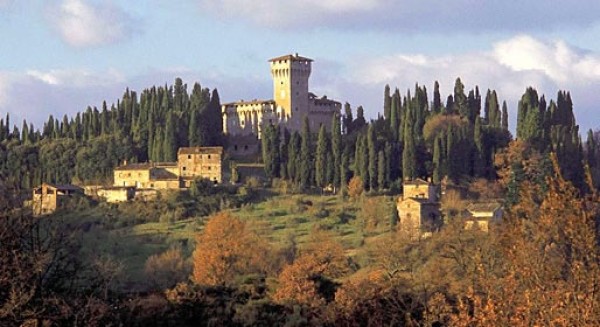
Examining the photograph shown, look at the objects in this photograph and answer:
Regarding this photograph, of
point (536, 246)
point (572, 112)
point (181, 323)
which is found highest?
point (572, 112)

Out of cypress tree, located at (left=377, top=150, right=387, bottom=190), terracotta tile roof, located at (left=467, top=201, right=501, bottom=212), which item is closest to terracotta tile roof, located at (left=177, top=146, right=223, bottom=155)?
cypress tree, located at (left=377, top=150, right=387, bottom=190)

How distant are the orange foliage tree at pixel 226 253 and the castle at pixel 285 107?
62.4 ft

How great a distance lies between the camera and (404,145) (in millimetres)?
57531

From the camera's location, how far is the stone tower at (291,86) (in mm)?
66750

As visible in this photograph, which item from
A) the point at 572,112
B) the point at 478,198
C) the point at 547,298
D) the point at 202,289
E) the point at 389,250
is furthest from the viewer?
the point at 572,112

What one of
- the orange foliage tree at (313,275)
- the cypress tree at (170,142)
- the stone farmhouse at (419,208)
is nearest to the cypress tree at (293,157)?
the cypress tree at (170,142)

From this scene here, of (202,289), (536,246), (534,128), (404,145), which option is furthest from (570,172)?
(536,246)

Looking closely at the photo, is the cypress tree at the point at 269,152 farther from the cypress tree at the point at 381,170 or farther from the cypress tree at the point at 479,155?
the cypress tree at the point at 479,155

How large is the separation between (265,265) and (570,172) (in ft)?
57.4

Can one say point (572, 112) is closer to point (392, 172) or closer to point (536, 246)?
point (392, 172)

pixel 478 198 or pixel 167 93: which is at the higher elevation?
pixel 167 93

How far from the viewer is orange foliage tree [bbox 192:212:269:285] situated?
41109 mm

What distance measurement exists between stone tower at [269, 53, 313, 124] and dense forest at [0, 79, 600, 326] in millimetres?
2702

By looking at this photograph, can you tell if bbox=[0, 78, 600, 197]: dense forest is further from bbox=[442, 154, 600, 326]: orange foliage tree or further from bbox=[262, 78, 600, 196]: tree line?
bbox=[442, 154, 600, 326]: orange foliage tree
